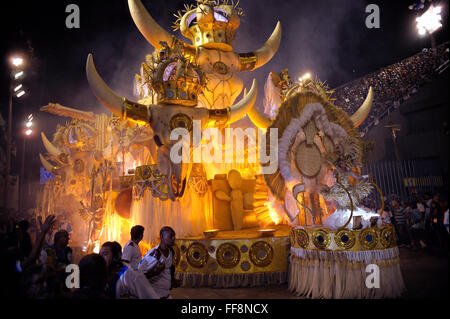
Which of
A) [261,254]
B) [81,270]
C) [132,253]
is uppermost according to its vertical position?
[81,270]

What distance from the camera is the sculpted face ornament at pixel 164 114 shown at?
6266 mm

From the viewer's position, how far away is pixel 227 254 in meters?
6.02

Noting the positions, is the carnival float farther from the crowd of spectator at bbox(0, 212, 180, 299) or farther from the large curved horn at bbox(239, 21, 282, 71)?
the crowd of spectator at bbox(0, 212, 180, 299)

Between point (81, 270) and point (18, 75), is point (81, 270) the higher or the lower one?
the lower one

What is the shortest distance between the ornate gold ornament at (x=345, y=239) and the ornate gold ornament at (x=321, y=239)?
132 millimetres

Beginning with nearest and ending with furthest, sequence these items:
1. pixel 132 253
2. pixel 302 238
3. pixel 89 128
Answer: pixel 132 253, pixel 302 238, pixel 89 128

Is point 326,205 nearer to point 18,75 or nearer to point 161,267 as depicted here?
point 161,267

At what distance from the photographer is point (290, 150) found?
6.80 meters

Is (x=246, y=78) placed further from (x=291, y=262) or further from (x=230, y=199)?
(x=291, y=262)

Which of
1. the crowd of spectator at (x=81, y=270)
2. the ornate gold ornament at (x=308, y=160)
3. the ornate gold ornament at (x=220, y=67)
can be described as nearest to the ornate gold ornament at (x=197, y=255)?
the crowd of spectator at (x=81, y=270)

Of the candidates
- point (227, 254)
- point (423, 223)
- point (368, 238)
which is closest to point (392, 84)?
point (423, 223)

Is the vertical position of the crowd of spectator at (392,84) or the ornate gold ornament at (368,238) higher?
the crowd of spectator at (392,84)

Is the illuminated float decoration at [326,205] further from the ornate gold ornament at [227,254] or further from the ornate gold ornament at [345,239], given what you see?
the ornate gold ornament at [227,254]

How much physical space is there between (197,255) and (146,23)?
624 cm
